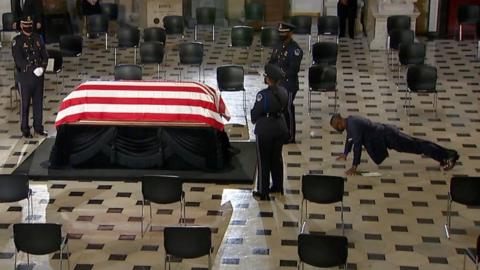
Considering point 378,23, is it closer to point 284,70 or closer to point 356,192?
point 284,70

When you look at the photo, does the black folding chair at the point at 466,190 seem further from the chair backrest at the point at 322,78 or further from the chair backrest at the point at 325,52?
the chair backrest at the point at 325,52

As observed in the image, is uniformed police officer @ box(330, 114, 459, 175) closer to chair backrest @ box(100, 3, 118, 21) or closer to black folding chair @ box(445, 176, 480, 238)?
black folding chair @ box(445, 176, 480, 238)

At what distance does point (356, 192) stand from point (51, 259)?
3.82 meters

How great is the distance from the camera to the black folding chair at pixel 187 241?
28.1 feet

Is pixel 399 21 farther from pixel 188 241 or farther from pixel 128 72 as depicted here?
pixel 188 241

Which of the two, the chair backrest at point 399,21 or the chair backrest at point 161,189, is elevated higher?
the chair backrest at point 399,21

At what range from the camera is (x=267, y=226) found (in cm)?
1052

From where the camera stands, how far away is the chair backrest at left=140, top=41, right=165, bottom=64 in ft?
51.4

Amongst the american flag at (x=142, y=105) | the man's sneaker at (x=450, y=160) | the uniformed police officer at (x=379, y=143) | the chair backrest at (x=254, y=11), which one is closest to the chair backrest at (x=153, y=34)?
the chair backrest at (x=254, y=11)

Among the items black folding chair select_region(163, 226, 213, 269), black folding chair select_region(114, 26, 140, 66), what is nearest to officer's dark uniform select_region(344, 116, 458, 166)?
black folding chair select_region(163, 226, 213, 269)

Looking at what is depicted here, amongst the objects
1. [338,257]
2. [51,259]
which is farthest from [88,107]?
[338,257]

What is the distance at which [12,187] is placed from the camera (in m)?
10.1

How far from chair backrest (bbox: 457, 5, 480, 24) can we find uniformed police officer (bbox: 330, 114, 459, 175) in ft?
23.8

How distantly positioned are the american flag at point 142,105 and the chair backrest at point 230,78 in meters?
2.21
